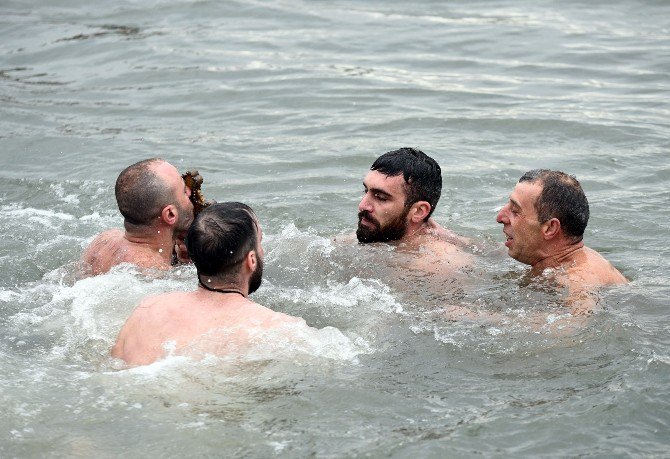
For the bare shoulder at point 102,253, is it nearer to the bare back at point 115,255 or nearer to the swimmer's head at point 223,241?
the bare back at point 115,255

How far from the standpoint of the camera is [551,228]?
23.8 feet

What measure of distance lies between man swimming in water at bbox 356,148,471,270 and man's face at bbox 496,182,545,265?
0.60 m

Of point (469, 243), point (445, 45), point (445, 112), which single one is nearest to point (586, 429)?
point (469, 243)

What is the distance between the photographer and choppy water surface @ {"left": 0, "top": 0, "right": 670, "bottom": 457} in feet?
17.9

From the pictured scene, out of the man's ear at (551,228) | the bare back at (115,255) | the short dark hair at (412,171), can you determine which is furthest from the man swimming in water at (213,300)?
the short dark hair at (412,171)

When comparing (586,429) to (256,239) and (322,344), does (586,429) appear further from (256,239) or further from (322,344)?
(256,239)

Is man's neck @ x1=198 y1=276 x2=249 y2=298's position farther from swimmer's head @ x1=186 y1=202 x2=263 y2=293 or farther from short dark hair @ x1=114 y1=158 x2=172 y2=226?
short dark hair @ x1=114 y1=158 x2=172 y2=226

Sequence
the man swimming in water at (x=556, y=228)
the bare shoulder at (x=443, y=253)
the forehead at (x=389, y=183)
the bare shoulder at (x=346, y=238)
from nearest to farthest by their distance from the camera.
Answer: the man swimming in water at (x=556, y=228), the bare shoulder at (x=443, y=253), the forehead at (x=389, y=183), the bare shoulder at (x=346, y=238)

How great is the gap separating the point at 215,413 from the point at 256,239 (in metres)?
0.99

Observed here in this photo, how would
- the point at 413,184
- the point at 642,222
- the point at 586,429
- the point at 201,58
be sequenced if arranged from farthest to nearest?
the point at 201,58 < the point at 642,222 < the point at 413,184 < the point at 586,429

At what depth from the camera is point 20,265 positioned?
832cm

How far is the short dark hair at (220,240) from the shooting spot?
564 cm

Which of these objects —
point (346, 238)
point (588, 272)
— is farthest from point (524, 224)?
point (346, 238)

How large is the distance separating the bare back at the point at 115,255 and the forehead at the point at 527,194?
103 inches
